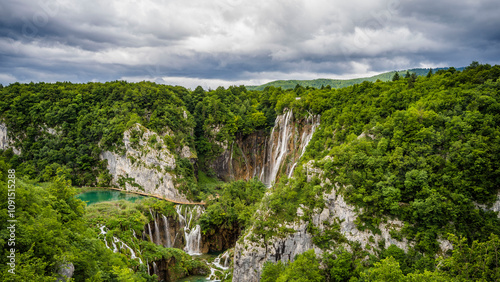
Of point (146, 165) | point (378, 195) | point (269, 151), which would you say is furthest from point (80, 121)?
point (378, 195)

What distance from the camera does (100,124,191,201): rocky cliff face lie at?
61094 millimetres

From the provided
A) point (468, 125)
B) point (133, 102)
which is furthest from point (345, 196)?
point (133, 102)

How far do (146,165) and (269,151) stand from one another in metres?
26.8

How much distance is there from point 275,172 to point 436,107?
30545 millimetres

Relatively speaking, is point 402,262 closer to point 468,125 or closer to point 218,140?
point 468,125

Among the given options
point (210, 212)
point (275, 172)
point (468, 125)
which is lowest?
point (210, 212)

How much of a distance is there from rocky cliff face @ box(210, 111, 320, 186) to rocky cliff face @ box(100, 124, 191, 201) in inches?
661

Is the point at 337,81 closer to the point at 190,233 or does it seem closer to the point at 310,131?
the point at 310,131

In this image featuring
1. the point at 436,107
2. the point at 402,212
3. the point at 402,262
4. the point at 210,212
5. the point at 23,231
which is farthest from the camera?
the point at 210,212

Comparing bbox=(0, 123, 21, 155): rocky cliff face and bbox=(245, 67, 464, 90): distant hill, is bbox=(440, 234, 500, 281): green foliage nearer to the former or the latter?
bbox=(0, 123, 21, 155): rocky cliff face

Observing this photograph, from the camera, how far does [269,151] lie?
223 feet

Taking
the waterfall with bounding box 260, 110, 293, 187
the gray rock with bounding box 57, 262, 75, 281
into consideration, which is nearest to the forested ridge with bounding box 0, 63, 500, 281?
the gray rock with bounding box 57, 262, 75, 281

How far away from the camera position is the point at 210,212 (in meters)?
46.2

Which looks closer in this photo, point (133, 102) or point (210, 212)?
point (210, 212)
